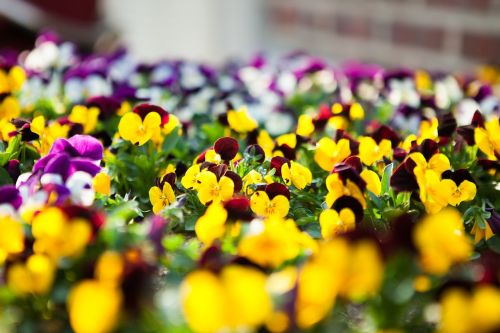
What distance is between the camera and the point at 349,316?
3.74ft

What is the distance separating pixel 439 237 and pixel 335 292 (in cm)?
15

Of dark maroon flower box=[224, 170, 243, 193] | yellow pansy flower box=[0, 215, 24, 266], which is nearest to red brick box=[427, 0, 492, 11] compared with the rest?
dark maroon flower box=[224, 170, 243, 193]

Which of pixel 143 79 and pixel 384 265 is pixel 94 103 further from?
pixel 384 265

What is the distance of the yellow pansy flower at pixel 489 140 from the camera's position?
152 centimetres

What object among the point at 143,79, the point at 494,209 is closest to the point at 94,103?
the point at 143,79

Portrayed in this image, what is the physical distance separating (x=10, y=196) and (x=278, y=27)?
15.3 ft

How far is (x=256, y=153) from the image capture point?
5.15 feet

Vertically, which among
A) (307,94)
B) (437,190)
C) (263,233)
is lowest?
(307,94)

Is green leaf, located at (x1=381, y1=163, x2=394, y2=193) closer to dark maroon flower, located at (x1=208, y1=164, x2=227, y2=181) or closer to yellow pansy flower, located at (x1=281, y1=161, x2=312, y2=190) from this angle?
yellow pansy flower, located at (x1=281, y1=161, x2=312, y2=190)

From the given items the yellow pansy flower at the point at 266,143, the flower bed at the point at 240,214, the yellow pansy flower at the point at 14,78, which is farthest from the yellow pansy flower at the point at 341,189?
the yellow pansy flower at the point at 14,78

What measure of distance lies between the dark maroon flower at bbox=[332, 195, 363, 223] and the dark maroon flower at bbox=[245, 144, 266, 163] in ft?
1.03

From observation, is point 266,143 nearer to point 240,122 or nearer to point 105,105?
point 240,122

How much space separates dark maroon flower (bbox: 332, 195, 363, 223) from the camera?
1234 mm

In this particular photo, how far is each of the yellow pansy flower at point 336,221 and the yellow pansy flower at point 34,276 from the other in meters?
0.44
